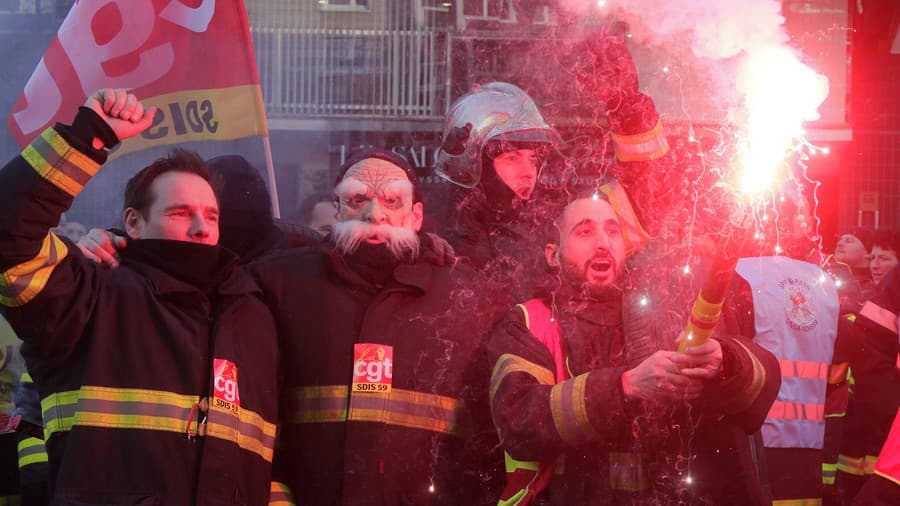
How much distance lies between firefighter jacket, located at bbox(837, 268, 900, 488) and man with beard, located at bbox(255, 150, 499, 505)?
2.44 m

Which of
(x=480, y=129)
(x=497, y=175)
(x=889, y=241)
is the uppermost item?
(x=889, y=241)

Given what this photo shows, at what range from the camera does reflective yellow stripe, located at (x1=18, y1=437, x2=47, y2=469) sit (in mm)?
3883

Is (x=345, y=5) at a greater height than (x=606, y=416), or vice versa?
(x=345, y=5)

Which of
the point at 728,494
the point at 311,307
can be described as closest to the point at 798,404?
the point at 728,494

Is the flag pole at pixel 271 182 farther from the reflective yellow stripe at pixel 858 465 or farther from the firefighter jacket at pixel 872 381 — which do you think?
the reflective yellow stripe at pixel 858 465

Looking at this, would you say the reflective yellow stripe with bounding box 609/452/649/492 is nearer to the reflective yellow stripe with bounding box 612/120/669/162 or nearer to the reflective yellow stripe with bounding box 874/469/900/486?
the reflective yellow stripe with bounding box 874/469/900/486

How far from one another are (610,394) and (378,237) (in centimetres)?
110

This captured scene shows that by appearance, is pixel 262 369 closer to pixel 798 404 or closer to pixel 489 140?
pixel 489 140

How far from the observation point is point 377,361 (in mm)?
3512

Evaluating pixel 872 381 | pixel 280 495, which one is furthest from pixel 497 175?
pixel 872 381

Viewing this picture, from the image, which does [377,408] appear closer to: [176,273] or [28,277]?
[176,273]

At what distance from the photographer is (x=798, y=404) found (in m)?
4.80

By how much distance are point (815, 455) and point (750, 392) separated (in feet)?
6.26

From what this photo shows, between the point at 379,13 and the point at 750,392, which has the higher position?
the point at 379,13
